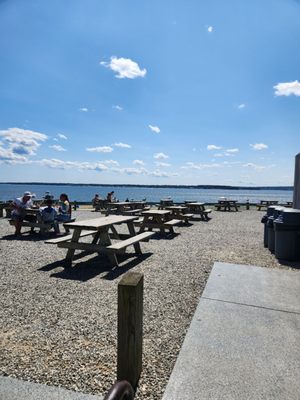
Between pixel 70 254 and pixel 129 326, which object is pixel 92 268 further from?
pixel 129 326

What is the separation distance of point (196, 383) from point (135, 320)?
Answer: 0.75 m

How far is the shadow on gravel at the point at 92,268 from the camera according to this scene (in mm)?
5355

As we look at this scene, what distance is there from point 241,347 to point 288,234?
13.9 feet

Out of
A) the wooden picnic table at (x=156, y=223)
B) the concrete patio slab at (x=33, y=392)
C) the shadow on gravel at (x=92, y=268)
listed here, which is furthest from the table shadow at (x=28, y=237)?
the concrete patio slab at (x=33, y=392)

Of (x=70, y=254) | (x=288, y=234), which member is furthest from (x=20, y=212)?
(x=288, y=234)

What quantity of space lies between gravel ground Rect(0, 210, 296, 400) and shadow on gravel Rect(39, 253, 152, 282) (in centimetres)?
2

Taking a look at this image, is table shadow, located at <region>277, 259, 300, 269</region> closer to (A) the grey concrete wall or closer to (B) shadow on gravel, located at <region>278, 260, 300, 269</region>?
(B) shadow on gravel, located at <region>278, 260, 300, 269</region>

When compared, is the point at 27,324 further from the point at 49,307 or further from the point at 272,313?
the point at 272,313

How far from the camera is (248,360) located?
2.71 metres

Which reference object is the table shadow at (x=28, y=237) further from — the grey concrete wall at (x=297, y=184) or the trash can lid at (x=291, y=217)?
the grey concrete wall at (x=297, y=184)

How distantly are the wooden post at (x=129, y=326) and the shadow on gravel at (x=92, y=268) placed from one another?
297cm

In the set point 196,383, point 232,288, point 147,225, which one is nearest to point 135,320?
point 196,383

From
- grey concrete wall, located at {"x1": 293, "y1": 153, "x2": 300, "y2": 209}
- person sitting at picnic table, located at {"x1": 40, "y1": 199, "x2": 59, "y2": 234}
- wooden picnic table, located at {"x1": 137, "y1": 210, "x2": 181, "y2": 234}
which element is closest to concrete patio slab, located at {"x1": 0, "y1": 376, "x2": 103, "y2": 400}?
person sitting at picnic table, located at {"x1": 40, "y1": 199, "x2": 59, "y2": 234}

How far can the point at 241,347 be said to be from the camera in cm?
292
